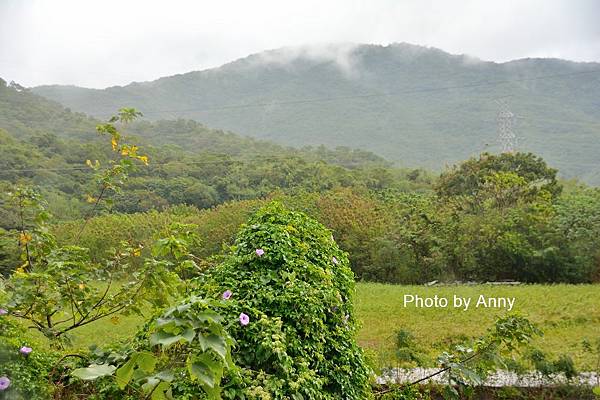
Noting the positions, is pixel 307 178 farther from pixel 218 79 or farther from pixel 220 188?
pixel 218 79

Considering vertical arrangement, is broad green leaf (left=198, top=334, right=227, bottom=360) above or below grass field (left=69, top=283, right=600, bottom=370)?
above

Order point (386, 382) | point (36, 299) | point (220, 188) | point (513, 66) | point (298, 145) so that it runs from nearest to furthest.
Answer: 1. point (36, 299)
2. point (386, 382)
3. point (220, 188)
4. point (298, 145)
5. point (513, 66)

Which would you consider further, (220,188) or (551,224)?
(220,188)

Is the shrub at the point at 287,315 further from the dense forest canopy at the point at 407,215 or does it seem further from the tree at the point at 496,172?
the tree at the point at 496,172

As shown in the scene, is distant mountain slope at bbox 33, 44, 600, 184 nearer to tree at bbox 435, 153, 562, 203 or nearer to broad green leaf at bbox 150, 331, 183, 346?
tree at bbox 435, 153, 562, 203

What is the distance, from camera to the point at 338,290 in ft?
11.2

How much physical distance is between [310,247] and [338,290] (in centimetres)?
37

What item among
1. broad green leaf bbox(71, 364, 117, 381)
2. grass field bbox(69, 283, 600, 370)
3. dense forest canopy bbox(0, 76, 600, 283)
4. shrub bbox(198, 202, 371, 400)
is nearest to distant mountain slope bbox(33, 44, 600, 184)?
dense forest canopy bbox(0, 76, 600, 283)

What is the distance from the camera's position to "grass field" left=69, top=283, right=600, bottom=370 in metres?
6.94

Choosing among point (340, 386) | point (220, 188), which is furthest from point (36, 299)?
point (220, 188)

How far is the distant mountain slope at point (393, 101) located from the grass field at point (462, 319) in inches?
1368

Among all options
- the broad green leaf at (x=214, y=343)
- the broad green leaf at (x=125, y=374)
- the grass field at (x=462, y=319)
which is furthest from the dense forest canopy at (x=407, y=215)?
the broad green leaf at (x=214, y=343)

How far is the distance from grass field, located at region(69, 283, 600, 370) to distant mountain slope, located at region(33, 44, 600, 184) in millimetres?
34744

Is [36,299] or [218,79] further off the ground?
[218,79]
